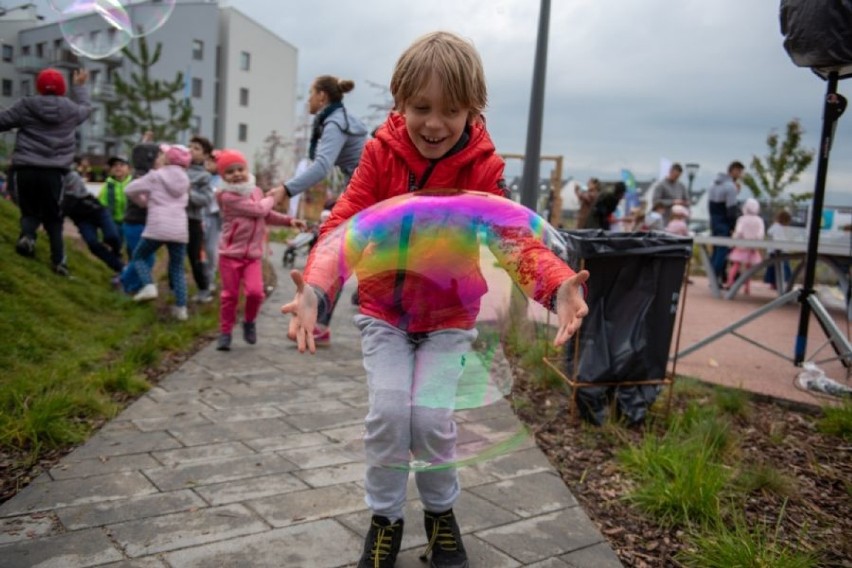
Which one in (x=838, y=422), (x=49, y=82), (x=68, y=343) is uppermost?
(x=49, y=82)

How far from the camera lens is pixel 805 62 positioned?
4.43 meters

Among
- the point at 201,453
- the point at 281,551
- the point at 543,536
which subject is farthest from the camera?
the point at 201,453

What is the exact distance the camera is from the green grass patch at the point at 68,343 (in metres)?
3.96

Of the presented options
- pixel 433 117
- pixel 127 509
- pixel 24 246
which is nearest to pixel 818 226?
pixel 433 117

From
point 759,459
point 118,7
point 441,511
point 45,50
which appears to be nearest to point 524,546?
point 441,511

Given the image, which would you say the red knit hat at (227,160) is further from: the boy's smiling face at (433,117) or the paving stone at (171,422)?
the boy's smiling face at (433,117)

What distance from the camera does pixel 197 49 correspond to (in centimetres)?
5600

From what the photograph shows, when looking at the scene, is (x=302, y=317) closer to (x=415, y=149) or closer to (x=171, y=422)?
(x=415, y=149)

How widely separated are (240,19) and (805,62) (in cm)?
5993

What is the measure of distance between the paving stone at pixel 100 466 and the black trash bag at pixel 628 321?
8.06 feet

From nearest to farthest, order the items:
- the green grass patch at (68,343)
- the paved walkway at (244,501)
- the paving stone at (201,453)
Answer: the paved walkway at (244,501)
the paving stone at (201,453)
the green grass patch at (68,343)

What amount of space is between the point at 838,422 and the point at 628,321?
1312 mm

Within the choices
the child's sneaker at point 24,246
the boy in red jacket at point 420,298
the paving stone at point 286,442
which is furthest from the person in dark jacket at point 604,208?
the boy in red jacket at point 420,298

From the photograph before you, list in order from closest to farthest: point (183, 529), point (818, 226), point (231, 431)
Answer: point (183, 529) < point (231, 431) < point (818, 226)
